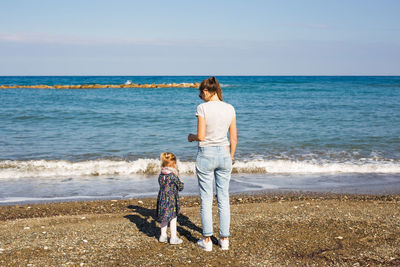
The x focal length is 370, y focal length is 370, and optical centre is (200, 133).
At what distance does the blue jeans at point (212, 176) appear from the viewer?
430cm

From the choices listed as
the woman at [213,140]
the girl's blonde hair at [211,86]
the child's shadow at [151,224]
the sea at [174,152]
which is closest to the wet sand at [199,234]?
the child's shadow at [151,224]

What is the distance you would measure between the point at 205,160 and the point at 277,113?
19961 millimetres

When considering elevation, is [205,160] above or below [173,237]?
above

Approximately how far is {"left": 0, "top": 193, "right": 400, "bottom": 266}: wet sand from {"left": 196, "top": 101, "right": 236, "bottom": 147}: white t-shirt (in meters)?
1.45

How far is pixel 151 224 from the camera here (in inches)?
232

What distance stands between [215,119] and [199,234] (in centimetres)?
203

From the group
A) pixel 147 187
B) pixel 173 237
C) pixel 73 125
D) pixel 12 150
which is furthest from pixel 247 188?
pixel 73 125

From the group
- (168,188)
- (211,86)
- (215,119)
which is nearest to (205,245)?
(168,188)

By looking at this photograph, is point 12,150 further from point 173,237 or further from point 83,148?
point 173,237

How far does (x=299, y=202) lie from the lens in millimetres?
7184

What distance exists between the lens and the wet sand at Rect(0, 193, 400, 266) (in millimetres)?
4484

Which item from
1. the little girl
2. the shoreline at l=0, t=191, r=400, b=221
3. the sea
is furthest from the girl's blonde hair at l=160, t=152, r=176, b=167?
the sea

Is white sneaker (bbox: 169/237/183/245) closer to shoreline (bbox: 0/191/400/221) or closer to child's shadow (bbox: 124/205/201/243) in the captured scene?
child's shadow (bbox: 124/205/201/243)

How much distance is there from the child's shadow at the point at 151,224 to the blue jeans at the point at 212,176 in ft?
2.39
